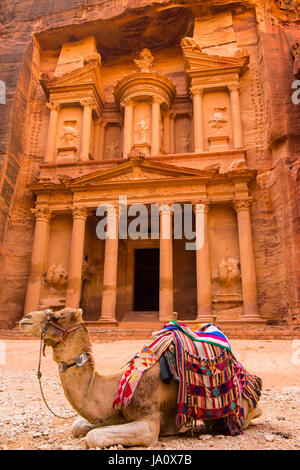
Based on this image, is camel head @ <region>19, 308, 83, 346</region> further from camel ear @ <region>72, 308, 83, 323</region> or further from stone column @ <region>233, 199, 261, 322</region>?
stone column @ <region>233, 199, 261, 322</region>

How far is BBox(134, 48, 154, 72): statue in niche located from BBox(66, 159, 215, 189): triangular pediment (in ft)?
26.6

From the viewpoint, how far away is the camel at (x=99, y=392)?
3.11 metres

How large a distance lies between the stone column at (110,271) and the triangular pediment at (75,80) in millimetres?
9538

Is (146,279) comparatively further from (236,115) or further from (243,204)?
(236,115)

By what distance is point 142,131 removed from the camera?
21656 millimetres

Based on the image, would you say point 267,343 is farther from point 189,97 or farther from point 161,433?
point 189,97

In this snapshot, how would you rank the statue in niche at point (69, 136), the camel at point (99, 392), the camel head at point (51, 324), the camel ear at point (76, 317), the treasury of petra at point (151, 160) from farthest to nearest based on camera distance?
the statue in niche at point (69, 136), the treasury of petra at point (151, 160), the camel ear at point (76, 317), the camel head at point (51, 324), the camel at point (99, 392)

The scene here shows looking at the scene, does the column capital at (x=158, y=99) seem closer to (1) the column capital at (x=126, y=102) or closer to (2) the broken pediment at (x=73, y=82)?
(1) the column capital at (x=126, y=102)

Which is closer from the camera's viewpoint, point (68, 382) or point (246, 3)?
point (68, 382)

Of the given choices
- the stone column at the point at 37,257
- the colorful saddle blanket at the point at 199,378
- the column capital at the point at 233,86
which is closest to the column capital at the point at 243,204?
the column capital at the point at 233,86

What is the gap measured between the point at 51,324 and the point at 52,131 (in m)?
20.7
